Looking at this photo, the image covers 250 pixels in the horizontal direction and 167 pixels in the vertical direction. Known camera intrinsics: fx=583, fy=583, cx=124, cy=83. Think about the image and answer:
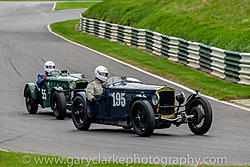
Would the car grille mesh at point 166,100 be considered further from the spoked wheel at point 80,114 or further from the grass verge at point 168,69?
the grass verge at point 168,69

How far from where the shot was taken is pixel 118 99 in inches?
512

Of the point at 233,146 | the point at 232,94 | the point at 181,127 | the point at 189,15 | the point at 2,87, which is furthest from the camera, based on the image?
the point at 189,15

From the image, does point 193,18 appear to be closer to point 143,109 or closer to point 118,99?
point 118,99

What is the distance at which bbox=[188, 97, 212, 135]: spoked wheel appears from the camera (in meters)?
12.2

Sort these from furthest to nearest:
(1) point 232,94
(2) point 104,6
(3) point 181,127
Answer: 1. (2) point 104,6
2. (1) point 232,94
3. (3) point 181,127

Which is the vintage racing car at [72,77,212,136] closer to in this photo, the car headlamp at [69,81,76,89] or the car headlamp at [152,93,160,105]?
the car headlamp at [152,93,160,105]

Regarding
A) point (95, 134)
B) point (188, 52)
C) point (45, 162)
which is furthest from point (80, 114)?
point (188, 52)

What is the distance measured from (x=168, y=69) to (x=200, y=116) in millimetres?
12336

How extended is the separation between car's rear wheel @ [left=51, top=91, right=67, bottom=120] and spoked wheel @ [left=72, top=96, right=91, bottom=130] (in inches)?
50.0

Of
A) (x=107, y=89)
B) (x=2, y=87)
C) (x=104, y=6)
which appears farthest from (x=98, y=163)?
(x=104, y=6)

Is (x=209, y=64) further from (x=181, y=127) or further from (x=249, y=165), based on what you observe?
(x=249, y=165)

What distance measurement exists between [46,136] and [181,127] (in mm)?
3279

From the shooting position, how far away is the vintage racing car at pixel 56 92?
607 inches

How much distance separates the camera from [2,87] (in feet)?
70.3
